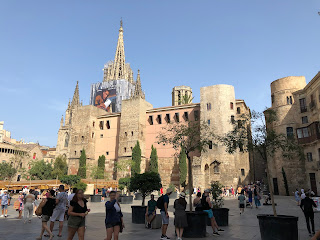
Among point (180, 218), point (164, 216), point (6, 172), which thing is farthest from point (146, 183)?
point (6, 172)

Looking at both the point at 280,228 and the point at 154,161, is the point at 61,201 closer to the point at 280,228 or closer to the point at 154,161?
the point at 280,228

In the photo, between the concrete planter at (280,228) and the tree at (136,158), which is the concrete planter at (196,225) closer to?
the concrete planter at (280,228)

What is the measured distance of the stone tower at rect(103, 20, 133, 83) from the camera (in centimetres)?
8669

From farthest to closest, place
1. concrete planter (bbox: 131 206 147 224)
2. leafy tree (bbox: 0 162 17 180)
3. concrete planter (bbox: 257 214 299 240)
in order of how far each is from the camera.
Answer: leafy tree (bbox: 0 162 17 180), concrete planter (bbox: 131 206 147 224), concrete planter (bbox: 257 214 299 240)

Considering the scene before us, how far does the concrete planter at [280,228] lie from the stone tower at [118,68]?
81532 millimetres

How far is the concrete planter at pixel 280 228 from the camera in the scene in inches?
269

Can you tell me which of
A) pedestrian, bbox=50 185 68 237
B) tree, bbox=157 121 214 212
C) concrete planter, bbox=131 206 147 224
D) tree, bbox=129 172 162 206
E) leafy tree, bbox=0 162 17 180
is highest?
tree, bbox=157 121 214 212

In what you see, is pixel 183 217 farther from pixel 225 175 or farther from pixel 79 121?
pixel 79 121

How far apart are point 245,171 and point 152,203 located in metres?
28.8

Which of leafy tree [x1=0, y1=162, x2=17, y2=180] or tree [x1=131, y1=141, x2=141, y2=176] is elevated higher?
tree [x1=131, y1=141, x2=141, y2=176]

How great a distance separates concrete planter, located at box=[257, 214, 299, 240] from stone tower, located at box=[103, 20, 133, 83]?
81532 mm

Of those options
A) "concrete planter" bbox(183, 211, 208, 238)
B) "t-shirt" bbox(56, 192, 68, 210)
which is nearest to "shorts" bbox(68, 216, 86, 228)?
"t-shirt" bbox(56, 192, 68, 210)

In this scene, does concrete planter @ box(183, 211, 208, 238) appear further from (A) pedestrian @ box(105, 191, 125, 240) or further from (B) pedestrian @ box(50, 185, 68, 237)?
(B) pedestrian @ box(50, 185, 68, 237)

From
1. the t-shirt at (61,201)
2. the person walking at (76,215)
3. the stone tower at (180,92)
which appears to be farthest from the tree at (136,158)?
the stone tower at (180,92)
